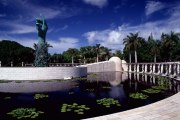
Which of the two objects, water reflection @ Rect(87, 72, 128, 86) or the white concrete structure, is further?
the white concrete structure

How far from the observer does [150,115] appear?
736cm

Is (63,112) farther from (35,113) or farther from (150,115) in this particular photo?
(150,115)

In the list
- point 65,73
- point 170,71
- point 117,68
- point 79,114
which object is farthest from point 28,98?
point 117,68

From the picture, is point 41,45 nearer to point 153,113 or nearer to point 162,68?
point 162,68

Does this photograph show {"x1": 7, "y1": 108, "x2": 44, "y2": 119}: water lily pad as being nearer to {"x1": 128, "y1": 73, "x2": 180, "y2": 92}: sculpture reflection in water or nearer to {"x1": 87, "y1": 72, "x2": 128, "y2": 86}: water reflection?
{"x1": 128, "y1": 73, "x2": 180, "y2": 92}: sculpture reflection in water

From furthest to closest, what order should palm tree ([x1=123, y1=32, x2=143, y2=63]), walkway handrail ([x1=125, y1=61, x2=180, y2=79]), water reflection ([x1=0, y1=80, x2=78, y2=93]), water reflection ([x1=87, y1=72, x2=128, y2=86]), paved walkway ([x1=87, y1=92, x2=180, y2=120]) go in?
palm tree ([x1=123, y1=32, x2=143, y2=63]) < walkway handrail ([x1=125, y1=61, x2=180, y2=79]) < water reflection ([x1=87, y1=72, x2=128, y2=86]) < water reflection ([x1=0, y1=80, x2=78, y2=93]) < paved walkway ([x1=87, y1=92, x2=180, y2=120])

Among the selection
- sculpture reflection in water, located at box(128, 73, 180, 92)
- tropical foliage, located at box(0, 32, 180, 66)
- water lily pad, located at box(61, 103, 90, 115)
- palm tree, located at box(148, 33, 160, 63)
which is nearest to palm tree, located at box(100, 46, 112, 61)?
tropical foliage, located at box(0, 32, 180, 66)

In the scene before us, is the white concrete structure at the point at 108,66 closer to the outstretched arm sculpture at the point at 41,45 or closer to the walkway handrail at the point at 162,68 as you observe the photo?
the walkway handrail at the point at 162,68

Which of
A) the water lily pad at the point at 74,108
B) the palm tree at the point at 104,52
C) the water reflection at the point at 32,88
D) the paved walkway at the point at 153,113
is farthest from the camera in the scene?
the palm tree at the point at 104,52

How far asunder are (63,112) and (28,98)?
3.93m

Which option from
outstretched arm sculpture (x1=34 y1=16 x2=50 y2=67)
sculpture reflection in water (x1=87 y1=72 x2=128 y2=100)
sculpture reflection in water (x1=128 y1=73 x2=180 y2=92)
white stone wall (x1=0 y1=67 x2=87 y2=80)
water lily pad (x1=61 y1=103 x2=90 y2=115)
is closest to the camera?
water lily pad (x1=61 y1=103 x2=90 y2=115)

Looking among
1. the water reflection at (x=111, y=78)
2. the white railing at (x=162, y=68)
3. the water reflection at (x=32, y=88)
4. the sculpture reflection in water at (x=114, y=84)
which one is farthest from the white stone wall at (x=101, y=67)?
the water reflection at (x=32, y=88)

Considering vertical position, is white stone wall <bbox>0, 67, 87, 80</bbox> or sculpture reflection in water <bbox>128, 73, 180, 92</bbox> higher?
white stone wall <bbox>0, 67, 87, 80</bbox>

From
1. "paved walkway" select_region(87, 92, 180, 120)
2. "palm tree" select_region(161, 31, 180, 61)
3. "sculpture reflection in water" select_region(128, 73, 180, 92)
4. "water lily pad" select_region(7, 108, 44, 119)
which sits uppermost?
"palm tree" select_region(161, 31, 180, 61)
